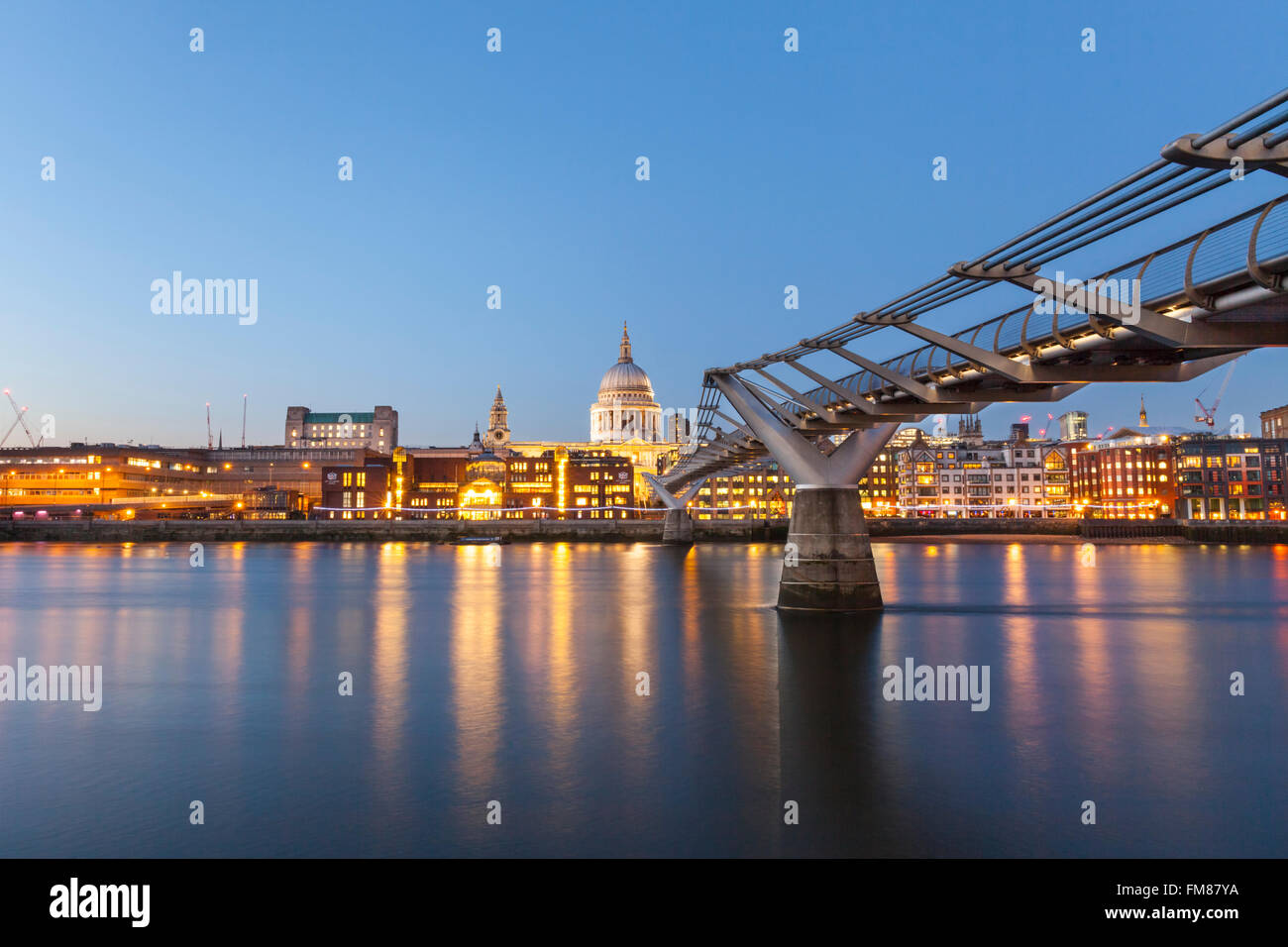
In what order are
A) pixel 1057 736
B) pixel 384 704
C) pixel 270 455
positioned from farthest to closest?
1. pixel 270 455
2. pixel 384 704
3. pixel 1057 736

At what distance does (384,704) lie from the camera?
2223 centimetres

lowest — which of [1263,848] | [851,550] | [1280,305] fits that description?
[1263,848]

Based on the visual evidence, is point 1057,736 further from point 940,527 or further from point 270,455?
point 270,455

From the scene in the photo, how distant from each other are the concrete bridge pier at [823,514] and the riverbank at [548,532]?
8505 centimetres

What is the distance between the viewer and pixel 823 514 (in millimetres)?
31781

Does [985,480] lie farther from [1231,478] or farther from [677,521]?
[677,521]

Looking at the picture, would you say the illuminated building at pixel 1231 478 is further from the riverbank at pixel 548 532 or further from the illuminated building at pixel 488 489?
the illuminated building at pixel 488 489

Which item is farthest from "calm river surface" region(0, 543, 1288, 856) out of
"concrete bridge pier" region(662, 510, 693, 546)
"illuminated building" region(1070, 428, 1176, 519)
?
"illuminated building" region(1070, 428, 1176, 519)

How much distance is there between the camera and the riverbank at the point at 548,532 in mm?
119688

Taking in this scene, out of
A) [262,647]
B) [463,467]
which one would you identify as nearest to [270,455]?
[463,467]

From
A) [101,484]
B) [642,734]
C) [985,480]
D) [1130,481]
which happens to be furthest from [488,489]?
[642,734]

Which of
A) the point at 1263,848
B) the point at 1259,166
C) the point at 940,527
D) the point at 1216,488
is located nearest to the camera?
the point at 1259,166
